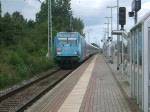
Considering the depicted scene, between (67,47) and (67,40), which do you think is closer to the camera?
(67,47)

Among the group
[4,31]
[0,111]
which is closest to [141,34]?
[0,111]

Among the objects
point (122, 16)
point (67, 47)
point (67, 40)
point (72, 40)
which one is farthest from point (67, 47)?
point (122, 16)

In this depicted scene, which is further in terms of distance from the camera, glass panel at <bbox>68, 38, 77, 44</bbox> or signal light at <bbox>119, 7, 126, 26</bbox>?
glass panel at <bbox>68, 38, 77, 44</bbox>

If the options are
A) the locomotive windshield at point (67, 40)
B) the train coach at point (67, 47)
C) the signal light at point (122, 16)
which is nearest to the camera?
the signal light at point (122, 16)

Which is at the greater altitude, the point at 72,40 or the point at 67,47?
the point at 72,40

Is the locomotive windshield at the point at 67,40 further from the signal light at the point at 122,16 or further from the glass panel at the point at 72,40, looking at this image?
the signal light at the point at 122,16

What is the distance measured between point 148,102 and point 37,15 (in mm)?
108450

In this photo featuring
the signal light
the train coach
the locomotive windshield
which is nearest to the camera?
the signal light

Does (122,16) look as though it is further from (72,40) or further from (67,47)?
(72,40)

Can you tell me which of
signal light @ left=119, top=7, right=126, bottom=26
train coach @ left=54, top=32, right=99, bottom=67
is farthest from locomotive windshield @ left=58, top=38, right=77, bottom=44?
signal light @ left=119, top=7, right=126, bottom=26

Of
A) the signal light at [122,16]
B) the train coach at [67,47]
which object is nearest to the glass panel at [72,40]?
the train coach at [67,47]

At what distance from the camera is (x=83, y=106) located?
12195mm

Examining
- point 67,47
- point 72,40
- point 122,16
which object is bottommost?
point 67,47

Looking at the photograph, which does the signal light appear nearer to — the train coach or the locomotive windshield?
the train coach
